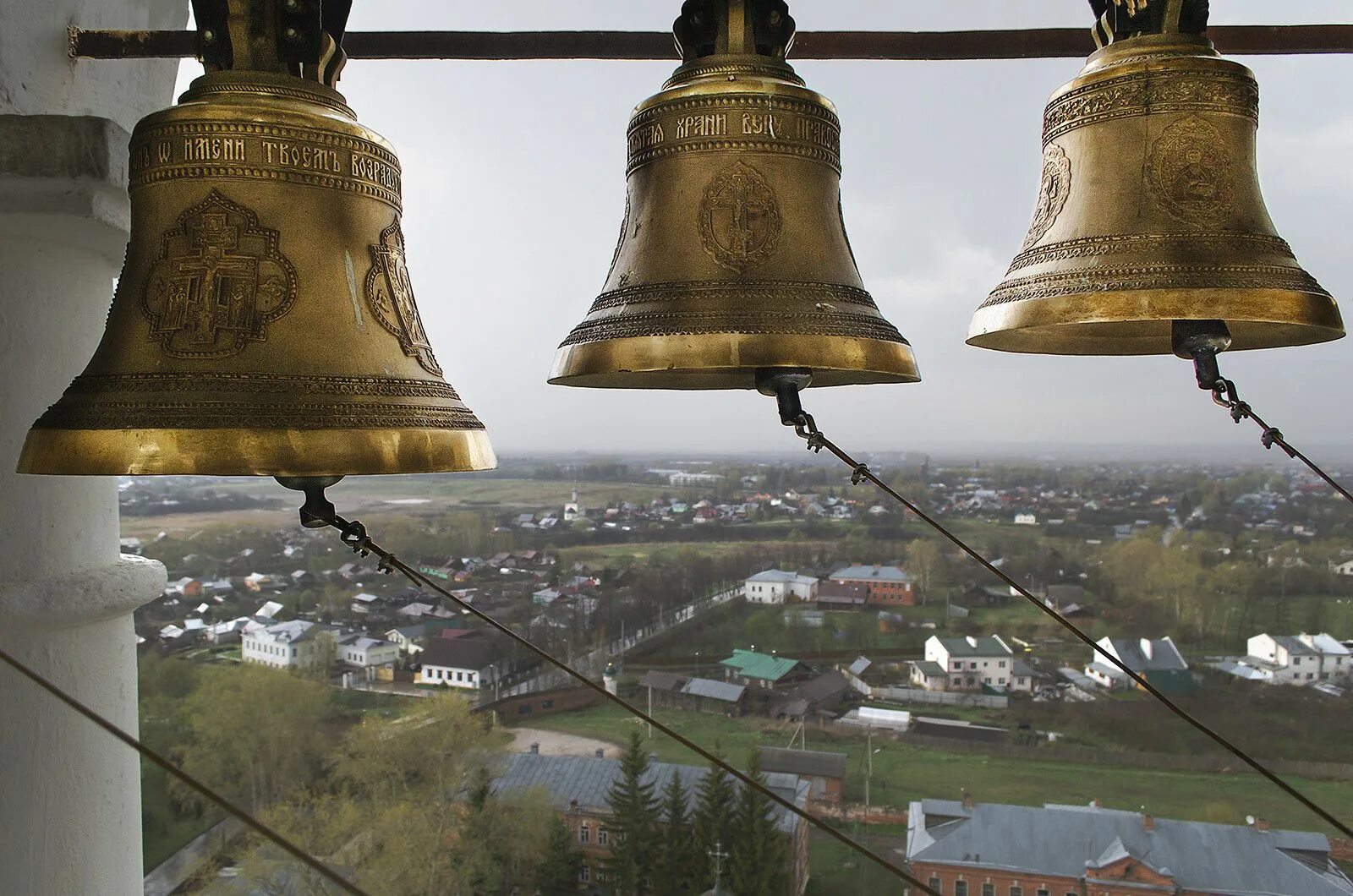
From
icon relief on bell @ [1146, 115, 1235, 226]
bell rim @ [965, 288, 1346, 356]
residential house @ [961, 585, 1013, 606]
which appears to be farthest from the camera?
residential house @ [961, 585, 1013, 606]

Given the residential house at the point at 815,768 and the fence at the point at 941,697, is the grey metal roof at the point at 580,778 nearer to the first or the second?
the residential house at the point at 815,768

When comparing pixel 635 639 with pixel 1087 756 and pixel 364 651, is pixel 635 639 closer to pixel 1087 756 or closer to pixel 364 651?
pixel 364 651

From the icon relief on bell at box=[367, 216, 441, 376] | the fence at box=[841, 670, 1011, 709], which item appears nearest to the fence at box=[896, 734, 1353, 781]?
the fence at box=[841, 670, 1011, 709]

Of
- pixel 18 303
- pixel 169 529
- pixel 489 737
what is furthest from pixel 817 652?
pixel 18 303

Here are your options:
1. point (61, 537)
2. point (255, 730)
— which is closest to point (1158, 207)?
point (61, 537)

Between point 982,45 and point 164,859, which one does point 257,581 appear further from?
point 982,45

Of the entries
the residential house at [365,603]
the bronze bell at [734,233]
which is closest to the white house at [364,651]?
the residential house at [365,603]

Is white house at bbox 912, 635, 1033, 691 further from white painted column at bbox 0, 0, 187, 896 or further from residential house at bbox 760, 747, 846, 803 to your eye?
white painted column at bbox 0, 0, 187, 896

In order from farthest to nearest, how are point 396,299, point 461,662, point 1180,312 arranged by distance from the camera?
point 461,662 < point 1180,312 < point 396,299
